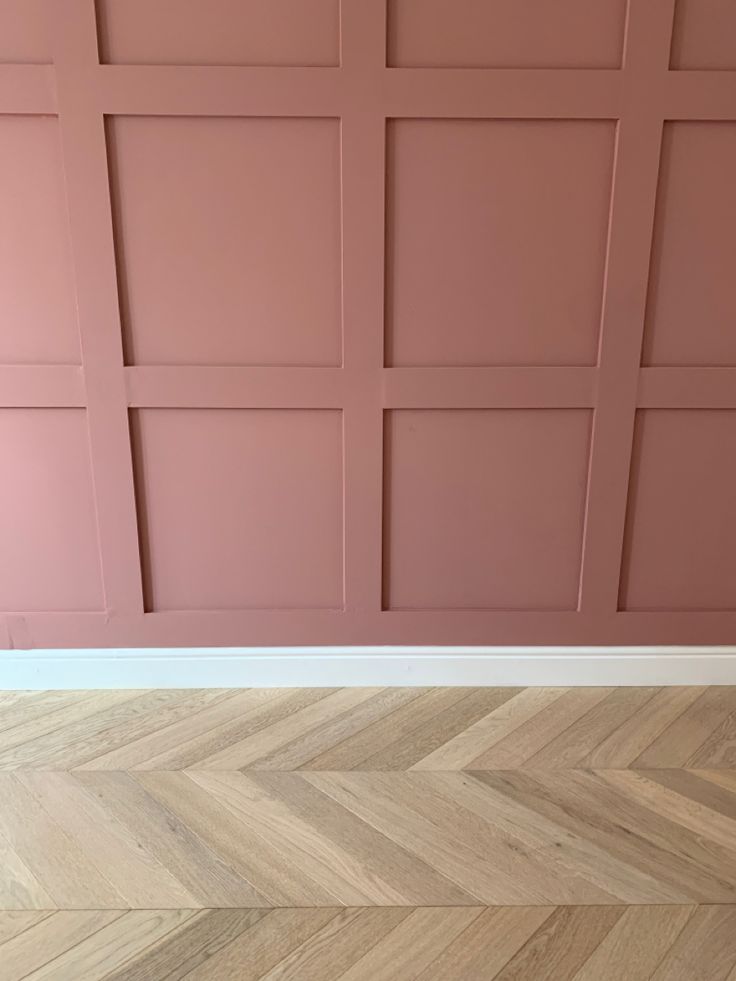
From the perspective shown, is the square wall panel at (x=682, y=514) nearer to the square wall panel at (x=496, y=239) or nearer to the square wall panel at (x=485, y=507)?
the square wall panel at (x=485, y=507)

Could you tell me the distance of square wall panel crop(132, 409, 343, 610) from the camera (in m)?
1.95

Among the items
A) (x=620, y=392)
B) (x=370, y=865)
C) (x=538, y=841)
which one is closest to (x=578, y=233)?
(x=620, y=392)

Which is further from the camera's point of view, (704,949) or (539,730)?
(539,730)

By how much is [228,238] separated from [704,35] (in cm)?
119

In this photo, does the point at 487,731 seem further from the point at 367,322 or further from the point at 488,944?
the point at 367,322

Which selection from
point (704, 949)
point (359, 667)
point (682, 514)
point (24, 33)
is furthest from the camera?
point (359, 667)

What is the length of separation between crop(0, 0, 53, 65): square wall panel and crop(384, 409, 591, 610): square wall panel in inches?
45.8

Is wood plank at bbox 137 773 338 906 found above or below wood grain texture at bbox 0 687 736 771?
below

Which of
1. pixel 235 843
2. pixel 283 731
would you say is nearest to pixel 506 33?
pixel 283 731

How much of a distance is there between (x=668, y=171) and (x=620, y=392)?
532 mm

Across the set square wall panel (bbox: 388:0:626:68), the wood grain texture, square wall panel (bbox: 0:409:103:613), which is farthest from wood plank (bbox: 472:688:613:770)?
square wall panel (bbox: 388:0:626:68)

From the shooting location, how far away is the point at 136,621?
209cm

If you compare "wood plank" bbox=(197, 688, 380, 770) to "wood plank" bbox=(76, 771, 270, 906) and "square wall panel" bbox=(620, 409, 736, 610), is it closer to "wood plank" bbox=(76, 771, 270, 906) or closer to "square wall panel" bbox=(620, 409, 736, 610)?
"wood plank" bbox=(76, 771, 270, 906)

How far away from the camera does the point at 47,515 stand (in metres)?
2.01
